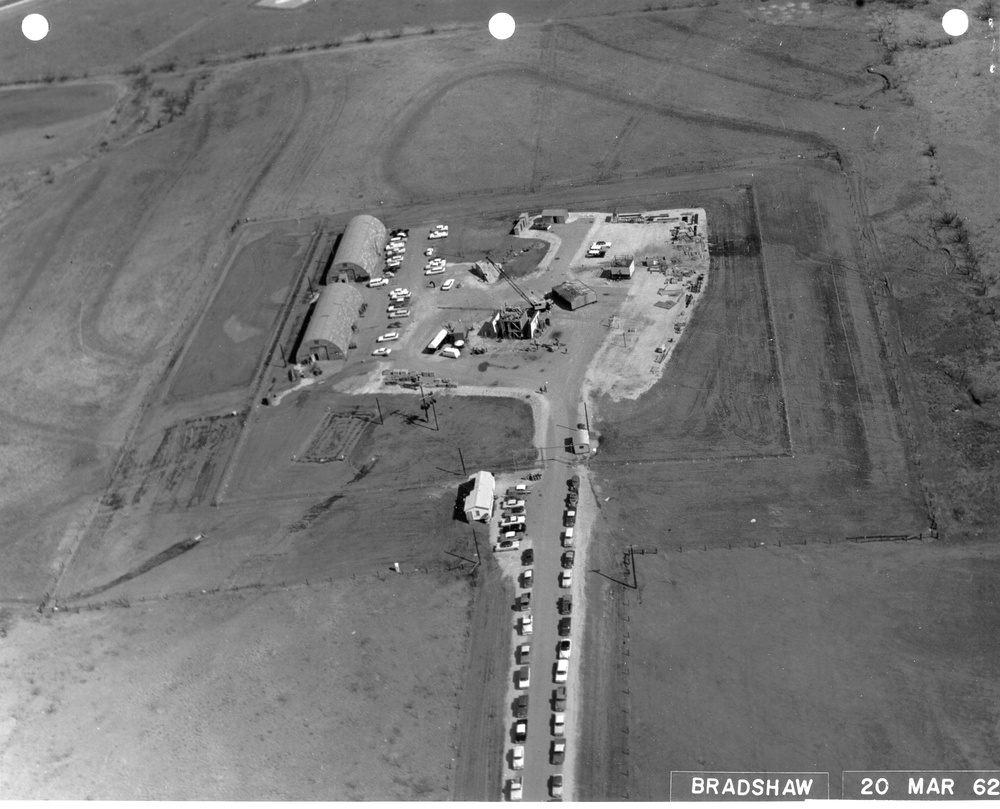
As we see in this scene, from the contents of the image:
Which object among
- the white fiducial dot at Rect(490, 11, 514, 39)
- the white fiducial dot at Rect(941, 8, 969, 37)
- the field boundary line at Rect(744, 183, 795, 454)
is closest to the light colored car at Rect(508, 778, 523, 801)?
the field boundary line at Rect(744, 183, 795, 454)

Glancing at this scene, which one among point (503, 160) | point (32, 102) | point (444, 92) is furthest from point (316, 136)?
point (32, 102)

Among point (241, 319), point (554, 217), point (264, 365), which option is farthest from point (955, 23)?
point (264, 365)

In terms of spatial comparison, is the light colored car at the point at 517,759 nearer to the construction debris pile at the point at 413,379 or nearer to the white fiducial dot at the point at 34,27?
the construction debris pile at the point at 413,379

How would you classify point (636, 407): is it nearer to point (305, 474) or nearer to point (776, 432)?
point (776, 432)

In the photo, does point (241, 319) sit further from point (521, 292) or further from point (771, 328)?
point (771, 328)

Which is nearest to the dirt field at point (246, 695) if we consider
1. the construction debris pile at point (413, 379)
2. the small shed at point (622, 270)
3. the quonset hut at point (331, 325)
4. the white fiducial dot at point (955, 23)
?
the construction debris pile at point (413, 379)
